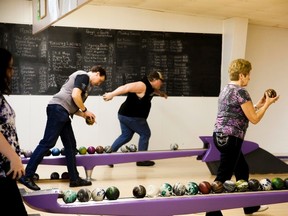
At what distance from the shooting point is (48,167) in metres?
6.76

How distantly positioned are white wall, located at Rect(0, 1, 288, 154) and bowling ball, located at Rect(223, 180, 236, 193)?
451 centimetres

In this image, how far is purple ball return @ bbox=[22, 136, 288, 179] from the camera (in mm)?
5461

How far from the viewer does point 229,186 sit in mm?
3430

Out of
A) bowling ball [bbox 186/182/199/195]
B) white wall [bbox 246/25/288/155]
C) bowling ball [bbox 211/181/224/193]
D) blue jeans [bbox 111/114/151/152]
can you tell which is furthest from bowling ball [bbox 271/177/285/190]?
white wall [bbox 246/25/288/155]

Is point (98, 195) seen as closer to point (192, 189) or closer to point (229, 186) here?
point (192, 189)

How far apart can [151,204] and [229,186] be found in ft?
2.02

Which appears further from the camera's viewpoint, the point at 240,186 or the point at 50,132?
the point at 50,132

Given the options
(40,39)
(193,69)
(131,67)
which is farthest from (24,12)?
(193,69)

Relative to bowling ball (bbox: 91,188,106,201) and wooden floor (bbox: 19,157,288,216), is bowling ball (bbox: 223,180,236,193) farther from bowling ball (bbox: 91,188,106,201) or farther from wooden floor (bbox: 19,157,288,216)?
wooden floor (bbox: 19,157,288,216)

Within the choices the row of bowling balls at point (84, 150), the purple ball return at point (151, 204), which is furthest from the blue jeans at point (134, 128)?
the purple ball return at point (151, 204)

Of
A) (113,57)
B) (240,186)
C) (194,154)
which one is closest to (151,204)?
(240,186)

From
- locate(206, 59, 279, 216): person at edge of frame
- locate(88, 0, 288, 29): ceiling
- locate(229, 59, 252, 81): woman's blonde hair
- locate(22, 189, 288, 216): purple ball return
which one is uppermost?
locate(88, 0, 288, 29): ceiling

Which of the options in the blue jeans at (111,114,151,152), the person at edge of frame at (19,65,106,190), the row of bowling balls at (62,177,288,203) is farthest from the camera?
the blue jeans at (111,114,151,152)

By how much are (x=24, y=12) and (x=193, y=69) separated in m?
2.97
